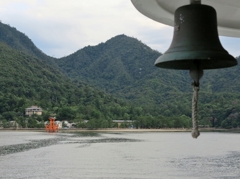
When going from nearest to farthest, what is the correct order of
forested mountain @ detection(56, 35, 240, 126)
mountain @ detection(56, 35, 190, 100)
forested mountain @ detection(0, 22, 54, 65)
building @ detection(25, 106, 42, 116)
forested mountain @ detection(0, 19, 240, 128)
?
forested mountain @ detection(0, 19, 240, 128) → building @ detection(25, 106, 42, 116) → forested mountain @ detection(56, 35, 240, 126) → mountain @ detection(56, 35, 190, 100) → forested mountain @ detection(0, 22, 54, 65)

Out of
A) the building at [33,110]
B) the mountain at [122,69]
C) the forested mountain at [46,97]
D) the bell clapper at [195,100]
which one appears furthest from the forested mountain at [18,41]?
the bell clapper at [195,100]

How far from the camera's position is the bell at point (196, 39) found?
1954 millimetres

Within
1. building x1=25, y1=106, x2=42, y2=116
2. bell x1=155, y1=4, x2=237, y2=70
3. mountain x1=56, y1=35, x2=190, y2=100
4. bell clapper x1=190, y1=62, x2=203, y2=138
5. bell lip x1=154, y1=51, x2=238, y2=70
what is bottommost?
bell clapper x1=190, y1=62, x2=203, y2=138

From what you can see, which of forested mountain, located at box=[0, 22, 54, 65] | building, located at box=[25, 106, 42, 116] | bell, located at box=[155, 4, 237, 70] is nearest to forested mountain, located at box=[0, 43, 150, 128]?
building, located at box=[25, 106, 42, 116]

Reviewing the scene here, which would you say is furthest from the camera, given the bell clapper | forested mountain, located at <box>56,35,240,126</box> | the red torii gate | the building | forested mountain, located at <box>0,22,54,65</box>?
forested mountain, located at <box>0,22,54,65</box>

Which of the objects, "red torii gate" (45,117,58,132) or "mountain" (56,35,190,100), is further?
"mountain" (56,35,190,100)

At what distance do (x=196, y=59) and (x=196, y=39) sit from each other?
0.38 ft

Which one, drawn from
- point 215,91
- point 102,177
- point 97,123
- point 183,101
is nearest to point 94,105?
point 97,123

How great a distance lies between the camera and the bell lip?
1916 millimetres

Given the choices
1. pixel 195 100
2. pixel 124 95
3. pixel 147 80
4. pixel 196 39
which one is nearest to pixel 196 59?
pixel 196 39

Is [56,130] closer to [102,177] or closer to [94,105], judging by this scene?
[94,105]

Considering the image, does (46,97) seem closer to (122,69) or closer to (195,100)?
(122,69)

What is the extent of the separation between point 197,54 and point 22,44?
517ft

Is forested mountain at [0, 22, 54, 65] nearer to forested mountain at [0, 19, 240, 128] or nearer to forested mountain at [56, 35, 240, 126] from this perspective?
forested mountain at [56, 35, 240, 126]
